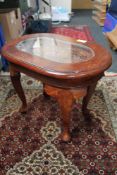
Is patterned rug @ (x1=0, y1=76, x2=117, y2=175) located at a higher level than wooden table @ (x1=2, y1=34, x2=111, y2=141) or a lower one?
lower

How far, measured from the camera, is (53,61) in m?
1.10

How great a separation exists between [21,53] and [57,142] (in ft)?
2.08

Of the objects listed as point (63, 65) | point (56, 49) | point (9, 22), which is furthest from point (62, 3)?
point (63, 65)

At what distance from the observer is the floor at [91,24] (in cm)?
257

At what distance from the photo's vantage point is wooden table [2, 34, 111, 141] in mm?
1001

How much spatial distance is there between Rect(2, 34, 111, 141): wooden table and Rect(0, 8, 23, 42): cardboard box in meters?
0.96

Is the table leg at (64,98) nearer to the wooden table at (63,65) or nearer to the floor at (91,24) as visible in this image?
the wooden table at (63,65)

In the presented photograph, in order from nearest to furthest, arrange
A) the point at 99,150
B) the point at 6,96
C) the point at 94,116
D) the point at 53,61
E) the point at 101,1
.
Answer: the point at 53,61 → the point at 99,150 → the point at 94,116 → the point at 6,96 → the point at 101,1

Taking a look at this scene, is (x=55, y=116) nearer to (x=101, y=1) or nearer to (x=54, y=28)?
(x=54, y=28)

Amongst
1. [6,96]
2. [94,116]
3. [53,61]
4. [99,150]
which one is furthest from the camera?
[6,96]

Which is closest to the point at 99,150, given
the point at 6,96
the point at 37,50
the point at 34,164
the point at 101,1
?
the point at 34,164

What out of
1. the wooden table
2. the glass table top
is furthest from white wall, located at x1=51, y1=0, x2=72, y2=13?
the wooden table

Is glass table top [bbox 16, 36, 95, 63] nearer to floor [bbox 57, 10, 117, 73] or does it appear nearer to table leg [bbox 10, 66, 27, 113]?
table leg [bbox 10, 66, 27, 113]

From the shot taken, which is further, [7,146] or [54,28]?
[54,28]
